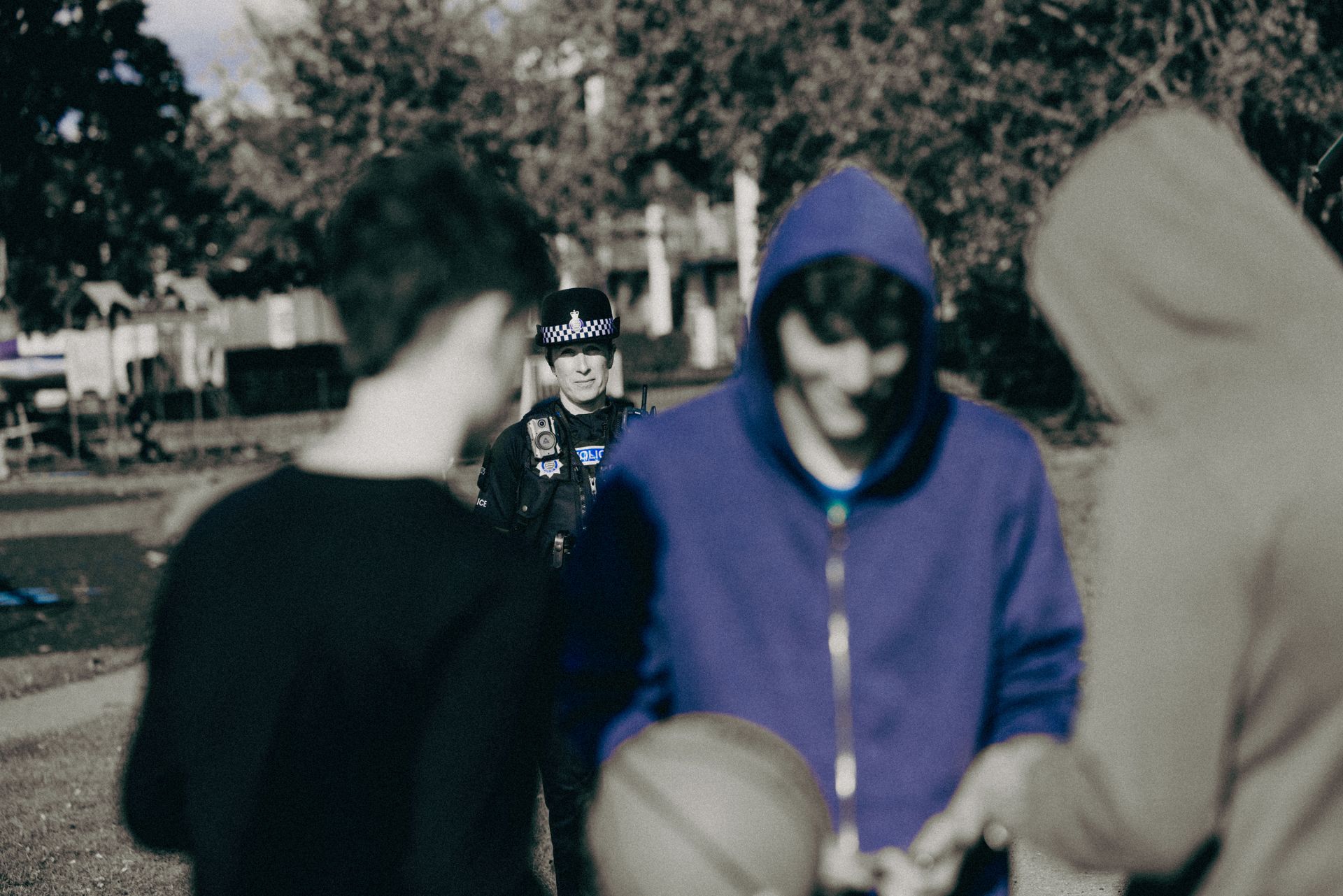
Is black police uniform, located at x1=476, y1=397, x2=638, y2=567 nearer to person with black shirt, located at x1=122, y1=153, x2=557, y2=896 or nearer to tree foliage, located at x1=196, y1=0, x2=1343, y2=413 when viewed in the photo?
person with black shirt, located at x1=122, y1=153, x2=557, y2=896

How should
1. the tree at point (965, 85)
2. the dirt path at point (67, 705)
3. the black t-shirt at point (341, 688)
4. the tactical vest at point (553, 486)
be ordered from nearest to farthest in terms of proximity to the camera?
the black t-shirt at point (341, 688), the tactical vest at point (553, 486), the dirt path at point (67, 705), the tree at point (965, 85)

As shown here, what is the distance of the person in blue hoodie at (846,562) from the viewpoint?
2.14 m

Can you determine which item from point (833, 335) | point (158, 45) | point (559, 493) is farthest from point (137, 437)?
point (833, 335)

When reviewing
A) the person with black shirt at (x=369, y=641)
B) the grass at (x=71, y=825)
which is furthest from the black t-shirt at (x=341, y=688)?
the grass at (x=71, y=825)

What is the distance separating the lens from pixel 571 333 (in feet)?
14.2

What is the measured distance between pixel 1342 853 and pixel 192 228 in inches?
1041

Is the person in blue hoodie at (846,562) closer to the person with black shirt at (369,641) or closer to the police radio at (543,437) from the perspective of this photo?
the person with black shirt at (369,641)

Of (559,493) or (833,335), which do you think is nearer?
(833,335)

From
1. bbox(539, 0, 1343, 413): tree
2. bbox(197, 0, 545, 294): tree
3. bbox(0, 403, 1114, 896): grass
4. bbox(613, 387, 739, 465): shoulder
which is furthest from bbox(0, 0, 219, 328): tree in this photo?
bbox(613, 387, 739, 465): shoulder

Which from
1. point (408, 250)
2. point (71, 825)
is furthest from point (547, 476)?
point (71, 825)

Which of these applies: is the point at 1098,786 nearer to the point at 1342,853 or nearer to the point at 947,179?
the point at 1342,853

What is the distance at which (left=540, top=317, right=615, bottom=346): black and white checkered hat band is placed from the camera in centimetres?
434

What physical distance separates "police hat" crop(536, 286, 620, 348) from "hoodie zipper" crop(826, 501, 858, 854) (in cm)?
231

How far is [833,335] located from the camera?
2.14 metres
